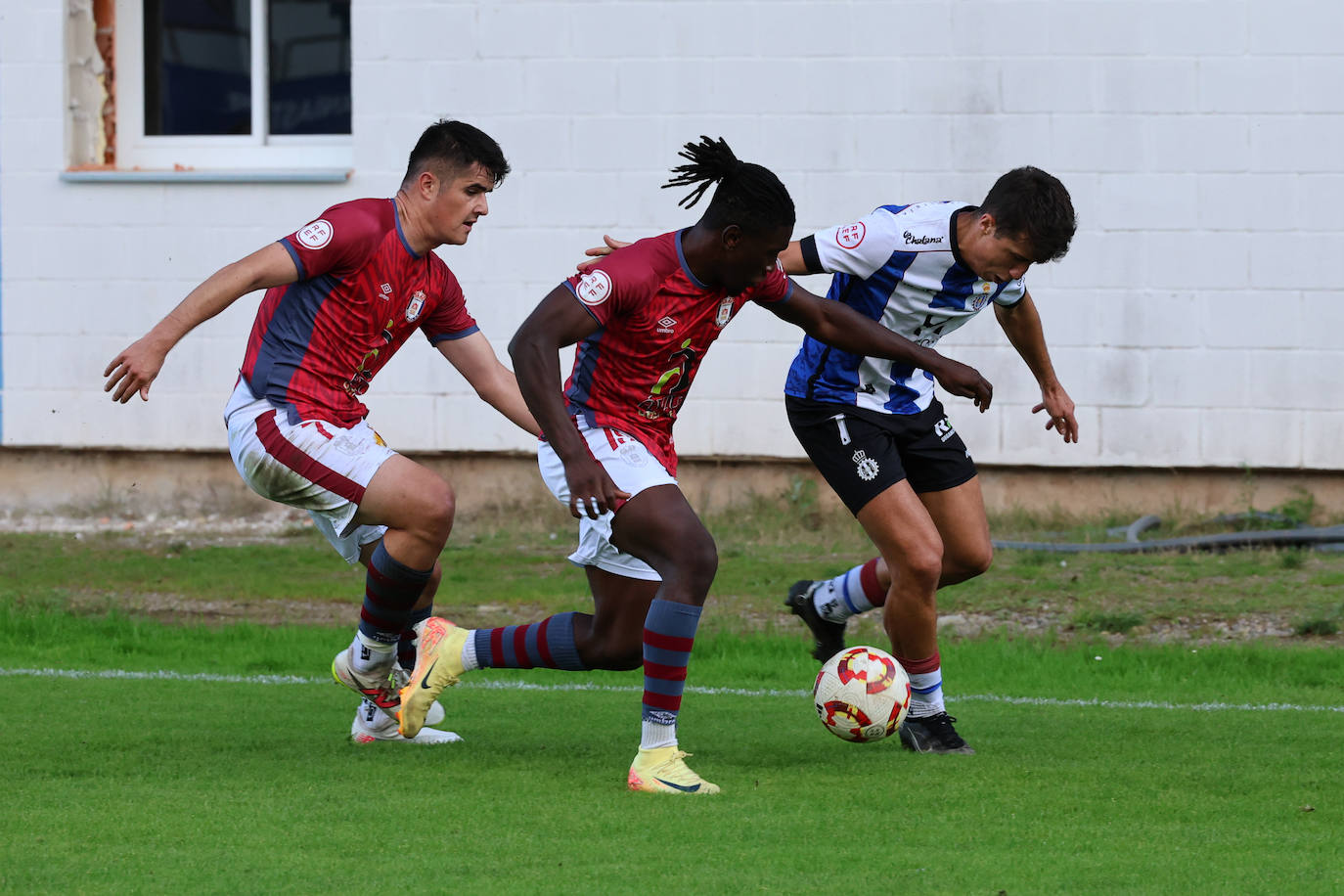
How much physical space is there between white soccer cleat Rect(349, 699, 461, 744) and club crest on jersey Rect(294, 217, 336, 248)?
154cm

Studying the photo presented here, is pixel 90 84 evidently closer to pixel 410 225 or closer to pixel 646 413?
pixel 410 225

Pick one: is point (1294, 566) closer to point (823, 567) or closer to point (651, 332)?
point (823, 567)

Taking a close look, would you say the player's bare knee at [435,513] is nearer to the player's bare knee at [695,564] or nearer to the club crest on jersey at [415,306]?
the club crest on jersey at [415,306]

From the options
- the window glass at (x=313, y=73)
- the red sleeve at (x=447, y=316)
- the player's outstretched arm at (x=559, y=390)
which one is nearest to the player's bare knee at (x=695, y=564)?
the player's outstretched arm at (x=559, y=390)

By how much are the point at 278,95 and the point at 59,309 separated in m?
2.07

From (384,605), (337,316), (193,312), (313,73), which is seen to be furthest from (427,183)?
(313,73)

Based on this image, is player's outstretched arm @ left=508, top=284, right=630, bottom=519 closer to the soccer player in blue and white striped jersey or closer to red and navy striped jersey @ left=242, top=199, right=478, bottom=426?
red and navy striped jersey @ left=242, top=199, right=478, bottom=426

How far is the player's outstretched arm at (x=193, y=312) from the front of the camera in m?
4.70

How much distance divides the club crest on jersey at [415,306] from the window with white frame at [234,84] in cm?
587

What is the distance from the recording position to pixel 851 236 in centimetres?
554

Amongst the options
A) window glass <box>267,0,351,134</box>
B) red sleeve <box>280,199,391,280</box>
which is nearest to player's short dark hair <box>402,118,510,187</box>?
red sleeve <box>280,199,391,280</box>

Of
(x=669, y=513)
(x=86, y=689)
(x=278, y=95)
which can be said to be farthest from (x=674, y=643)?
(x=278, y=95)

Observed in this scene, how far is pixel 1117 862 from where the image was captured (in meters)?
3.90

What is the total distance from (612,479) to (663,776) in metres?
0.86
